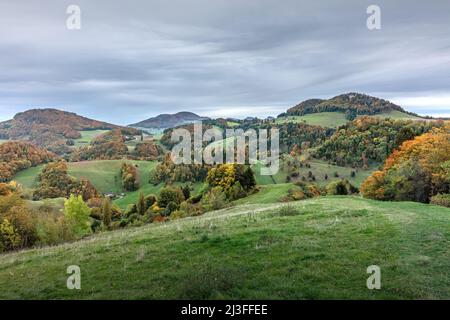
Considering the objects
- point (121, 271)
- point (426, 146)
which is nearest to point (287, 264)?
point (121, 271)

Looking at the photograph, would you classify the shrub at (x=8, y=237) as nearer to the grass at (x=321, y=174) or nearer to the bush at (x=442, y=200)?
the bush at (x=442, y=200)

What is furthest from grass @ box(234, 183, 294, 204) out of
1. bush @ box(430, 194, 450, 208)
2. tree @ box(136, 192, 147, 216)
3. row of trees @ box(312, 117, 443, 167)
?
row of trees @ box(312, 117, 443, 167)

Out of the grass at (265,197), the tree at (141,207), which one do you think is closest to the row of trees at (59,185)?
the tree at (141,207)

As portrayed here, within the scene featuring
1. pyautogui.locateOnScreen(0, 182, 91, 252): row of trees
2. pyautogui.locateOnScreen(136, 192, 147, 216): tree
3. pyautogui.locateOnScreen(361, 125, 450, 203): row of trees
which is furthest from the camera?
pyautogui.locateOnScreen(136, 192, 147, 216): tree

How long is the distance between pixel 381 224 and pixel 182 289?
1334cm

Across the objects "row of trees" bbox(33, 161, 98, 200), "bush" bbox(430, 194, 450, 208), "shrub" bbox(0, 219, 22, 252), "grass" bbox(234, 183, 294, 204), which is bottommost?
"row of trees" bbox(33, 161, 98, 200)

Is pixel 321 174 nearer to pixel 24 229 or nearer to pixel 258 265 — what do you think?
pixel 24 229

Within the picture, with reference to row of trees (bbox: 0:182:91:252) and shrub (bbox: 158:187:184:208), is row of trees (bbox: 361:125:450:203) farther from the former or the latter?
shrub (bbox: 158:187:184:208)

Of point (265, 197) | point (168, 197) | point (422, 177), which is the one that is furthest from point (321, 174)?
point (422, 177)

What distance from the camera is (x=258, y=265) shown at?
12.6 metres

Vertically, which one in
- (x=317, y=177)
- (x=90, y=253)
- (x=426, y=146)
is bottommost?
(x=317, y=177)

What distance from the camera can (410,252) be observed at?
552 inches

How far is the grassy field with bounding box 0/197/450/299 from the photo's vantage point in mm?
10414
